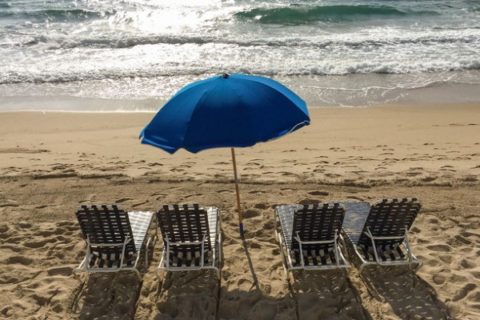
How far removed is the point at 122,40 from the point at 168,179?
12.4m

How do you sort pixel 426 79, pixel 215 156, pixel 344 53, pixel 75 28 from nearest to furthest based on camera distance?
pixel 215 156
pixel 426 79
pixel 344 53
pixel 75 28

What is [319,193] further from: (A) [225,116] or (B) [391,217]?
(A) [225,116]

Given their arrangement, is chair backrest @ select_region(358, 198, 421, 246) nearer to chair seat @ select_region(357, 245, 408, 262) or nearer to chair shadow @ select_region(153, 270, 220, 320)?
chair seat @ select_region(357, 245, 408, 262)

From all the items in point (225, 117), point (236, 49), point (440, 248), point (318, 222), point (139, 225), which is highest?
point (225, 117)

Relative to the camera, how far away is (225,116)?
443 centimetres

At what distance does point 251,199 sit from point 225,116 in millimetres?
2904

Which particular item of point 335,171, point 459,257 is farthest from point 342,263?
point 335,171

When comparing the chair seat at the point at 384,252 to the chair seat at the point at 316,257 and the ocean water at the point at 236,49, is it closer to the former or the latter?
the chair seat at the point at 316,257

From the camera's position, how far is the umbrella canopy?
14.4ft

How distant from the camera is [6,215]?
22.4 ft

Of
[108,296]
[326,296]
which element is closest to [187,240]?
[108,296]

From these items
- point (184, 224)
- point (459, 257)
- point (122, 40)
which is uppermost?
point (122, 40)

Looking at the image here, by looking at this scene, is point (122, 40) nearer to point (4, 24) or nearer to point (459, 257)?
point (4, 24)

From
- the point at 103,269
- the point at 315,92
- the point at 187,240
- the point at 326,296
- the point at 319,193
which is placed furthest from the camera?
the point at 315,92
